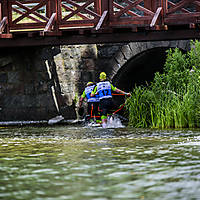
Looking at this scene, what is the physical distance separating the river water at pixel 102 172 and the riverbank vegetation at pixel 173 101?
4096mm

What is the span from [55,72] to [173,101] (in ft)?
20.8

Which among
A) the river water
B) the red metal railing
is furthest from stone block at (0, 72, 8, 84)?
the river water

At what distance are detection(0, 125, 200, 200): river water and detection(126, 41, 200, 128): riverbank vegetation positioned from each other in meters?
4.10

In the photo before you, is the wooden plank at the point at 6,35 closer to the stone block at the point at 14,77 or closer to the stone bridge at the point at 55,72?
the stone bridge at the point at 55,72

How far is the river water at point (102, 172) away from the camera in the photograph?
3.38m

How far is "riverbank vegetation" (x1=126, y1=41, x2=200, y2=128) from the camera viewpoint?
1038 centimetres

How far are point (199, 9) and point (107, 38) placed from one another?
8.68 ft

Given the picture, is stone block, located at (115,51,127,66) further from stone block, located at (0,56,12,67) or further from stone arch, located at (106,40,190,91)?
stone block, located at (0,56,12,67)

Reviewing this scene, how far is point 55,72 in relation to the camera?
1611 cm

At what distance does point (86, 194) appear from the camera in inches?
132

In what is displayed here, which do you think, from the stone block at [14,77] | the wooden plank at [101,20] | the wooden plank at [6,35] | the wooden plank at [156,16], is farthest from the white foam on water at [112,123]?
the stone block at [14,77]

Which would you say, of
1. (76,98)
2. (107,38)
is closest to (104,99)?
(107,38)

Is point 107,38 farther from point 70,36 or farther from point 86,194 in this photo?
point 86,194

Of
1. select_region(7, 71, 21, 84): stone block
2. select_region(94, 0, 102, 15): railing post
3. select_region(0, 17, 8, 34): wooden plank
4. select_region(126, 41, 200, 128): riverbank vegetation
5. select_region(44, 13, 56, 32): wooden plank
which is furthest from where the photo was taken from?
select_region(7, 71, 21, 84): stone block
